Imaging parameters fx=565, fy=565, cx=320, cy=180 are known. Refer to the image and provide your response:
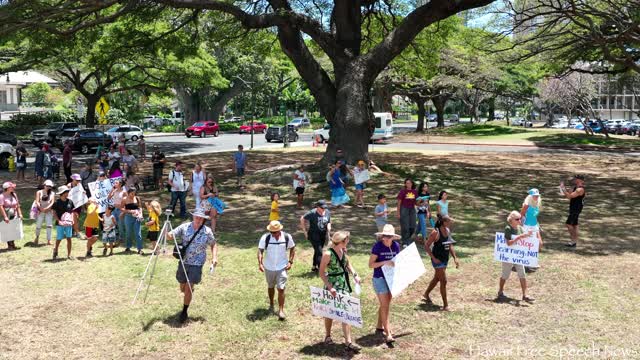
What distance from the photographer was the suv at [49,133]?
4160 centimetres

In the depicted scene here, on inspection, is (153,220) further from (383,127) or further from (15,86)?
(15,86)

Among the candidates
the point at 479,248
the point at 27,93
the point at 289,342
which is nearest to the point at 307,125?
the point at 27,93

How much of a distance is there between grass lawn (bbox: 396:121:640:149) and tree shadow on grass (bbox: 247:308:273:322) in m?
40.7

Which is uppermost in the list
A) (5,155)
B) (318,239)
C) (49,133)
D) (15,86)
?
(15,86)

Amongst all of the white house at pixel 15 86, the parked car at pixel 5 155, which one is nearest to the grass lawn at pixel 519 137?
the parked car at pixel 5 155

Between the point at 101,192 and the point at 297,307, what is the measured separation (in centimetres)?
605

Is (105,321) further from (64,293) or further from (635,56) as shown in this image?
(635,56)

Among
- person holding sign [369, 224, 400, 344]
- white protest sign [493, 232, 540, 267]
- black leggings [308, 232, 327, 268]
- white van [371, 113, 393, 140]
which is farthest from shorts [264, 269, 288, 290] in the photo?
white van [371, 113, 393, 140]

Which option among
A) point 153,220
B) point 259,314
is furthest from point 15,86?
point 259,314

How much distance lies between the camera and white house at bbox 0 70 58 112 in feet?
249

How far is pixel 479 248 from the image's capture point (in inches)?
520

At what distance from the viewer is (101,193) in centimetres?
1281

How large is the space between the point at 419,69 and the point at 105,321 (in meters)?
30.2

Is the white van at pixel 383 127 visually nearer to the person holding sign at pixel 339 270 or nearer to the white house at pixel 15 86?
the person holding sign at pixel 339 270
